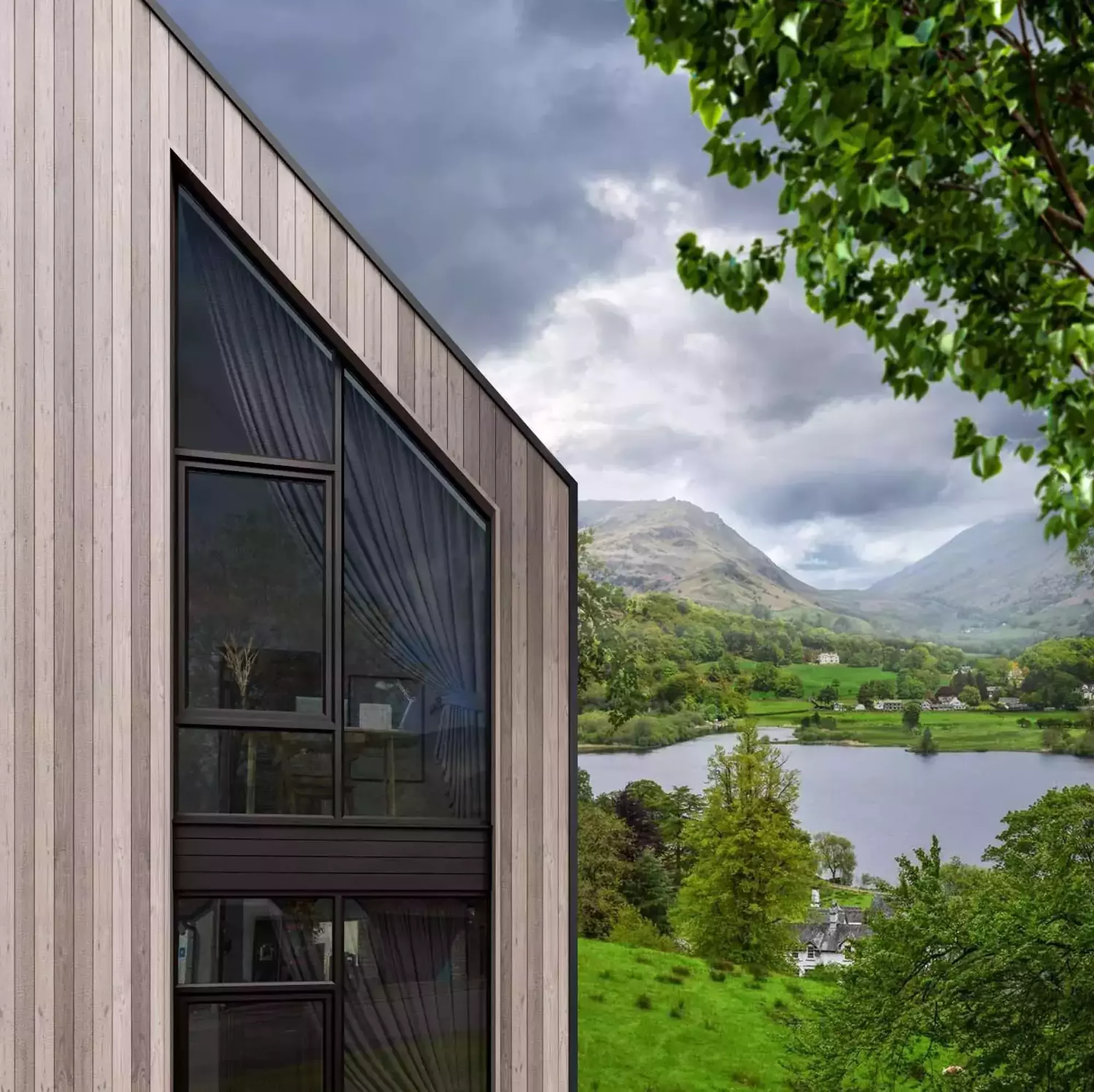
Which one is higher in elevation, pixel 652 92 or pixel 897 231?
pixel 652 92

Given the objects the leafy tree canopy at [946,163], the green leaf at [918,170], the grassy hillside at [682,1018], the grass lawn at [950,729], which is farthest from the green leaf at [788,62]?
the grassy hillside at [682,1018]

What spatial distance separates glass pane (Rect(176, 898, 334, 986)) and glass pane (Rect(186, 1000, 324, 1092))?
0.12 meters

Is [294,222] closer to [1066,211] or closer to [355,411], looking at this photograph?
[355,411]

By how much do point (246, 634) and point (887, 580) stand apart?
13.6 meters

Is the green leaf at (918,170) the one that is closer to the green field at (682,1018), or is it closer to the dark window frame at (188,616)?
the dark window frame at (188,616)

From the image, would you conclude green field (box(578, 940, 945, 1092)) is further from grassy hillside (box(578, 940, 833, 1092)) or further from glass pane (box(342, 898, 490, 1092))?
glass pane (box(342, 898, 490, 1092))

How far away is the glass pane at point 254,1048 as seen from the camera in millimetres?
4129

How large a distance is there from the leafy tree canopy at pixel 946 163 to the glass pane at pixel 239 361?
2.32m

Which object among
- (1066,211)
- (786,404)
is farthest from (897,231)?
(786,404)

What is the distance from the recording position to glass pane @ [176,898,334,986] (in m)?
4.18

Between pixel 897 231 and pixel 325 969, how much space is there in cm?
364

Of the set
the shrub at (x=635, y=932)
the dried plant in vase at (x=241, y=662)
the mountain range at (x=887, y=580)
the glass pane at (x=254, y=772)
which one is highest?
the mountain range at (x=887, y=580)

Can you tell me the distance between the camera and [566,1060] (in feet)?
14.4

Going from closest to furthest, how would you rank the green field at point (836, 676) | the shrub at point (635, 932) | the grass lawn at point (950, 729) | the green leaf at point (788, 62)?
the green leaf at point (788, 62) < the grass lawn at point (950, 729) < the green field at point (836, 676) < the shrub at point (635, 932)
